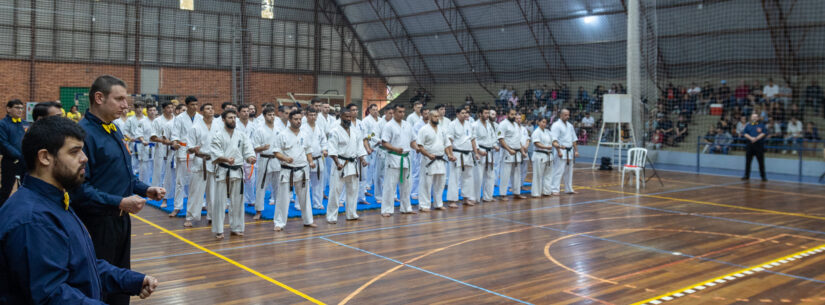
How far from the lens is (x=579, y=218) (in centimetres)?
859

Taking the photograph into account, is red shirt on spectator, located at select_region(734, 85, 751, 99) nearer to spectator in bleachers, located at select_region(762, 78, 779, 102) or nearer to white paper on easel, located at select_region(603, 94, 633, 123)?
spectator in bleachers, located at select_region(762, 78, 779, 102)

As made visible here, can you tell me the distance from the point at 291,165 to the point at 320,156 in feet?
2.83

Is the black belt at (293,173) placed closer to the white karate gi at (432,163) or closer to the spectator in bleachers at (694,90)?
the white karate gi at (432,163)

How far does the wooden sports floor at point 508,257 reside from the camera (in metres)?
4.82

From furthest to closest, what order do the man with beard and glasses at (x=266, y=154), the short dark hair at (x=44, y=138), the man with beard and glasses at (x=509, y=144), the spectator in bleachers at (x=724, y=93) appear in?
the spectator in bleachers at (x=724, y=93), the man with beard and glasses at (x=509, y=144), the man with beard and glasses at (x=266, y=154), the short dark hair at (x=44, y=138)

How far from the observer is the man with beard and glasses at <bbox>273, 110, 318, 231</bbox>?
24.6 ft

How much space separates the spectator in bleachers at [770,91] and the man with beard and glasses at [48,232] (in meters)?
19.3

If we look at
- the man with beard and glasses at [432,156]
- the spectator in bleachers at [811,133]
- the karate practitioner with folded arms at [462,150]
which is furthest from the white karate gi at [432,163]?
the spectator in bleachers at [811,133]

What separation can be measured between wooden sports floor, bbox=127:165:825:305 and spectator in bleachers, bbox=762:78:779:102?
9.14 m

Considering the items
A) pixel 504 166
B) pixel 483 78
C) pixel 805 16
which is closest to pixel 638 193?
pixel 504 166

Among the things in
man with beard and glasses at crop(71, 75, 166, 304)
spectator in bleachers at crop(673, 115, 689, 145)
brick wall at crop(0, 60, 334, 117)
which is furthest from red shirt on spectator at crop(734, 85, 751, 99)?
man with beard and glasses at crop(71, 75, 166, 304)

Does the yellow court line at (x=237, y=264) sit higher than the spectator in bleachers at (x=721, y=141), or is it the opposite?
the spectator in bleachers at (x=721, y=141)

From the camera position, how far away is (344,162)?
809cm

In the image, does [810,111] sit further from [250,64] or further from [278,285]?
[250,64]
